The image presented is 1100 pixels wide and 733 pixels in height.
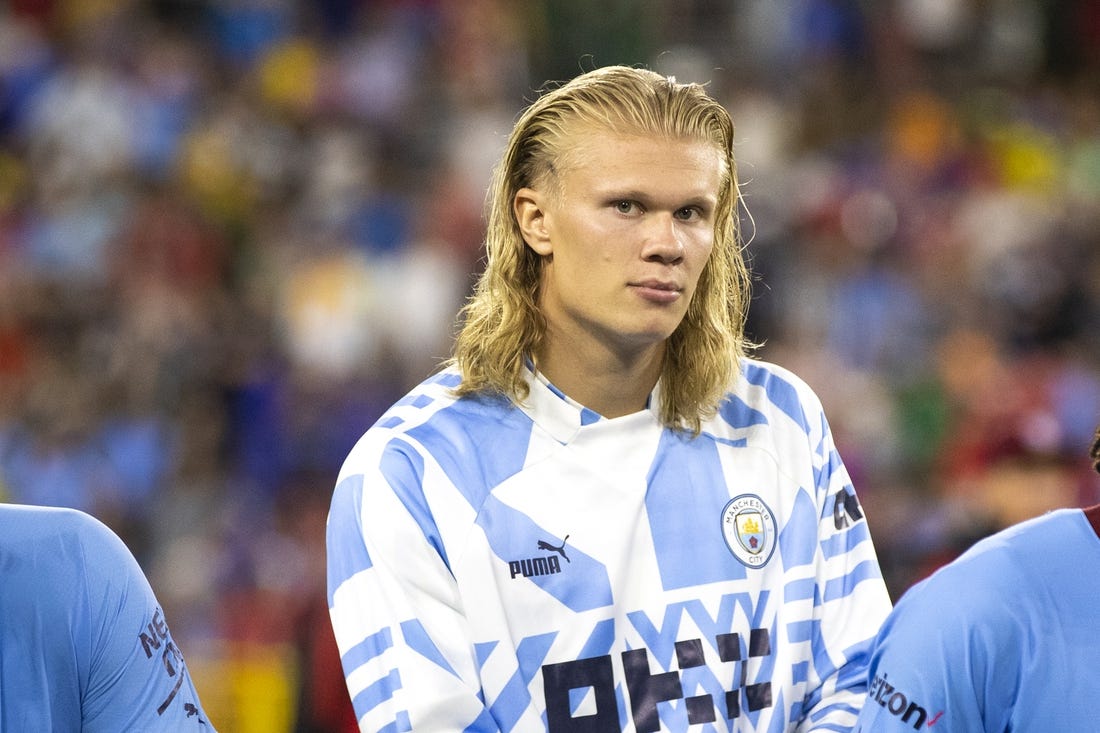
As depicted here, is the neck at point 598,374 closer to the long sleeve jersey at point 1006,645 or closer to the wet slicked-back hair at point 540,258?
the wet slicked-back hair at point 540,258

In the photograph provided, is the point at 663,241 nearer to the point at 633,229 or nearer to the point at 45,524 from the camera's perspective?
the point at 633,229

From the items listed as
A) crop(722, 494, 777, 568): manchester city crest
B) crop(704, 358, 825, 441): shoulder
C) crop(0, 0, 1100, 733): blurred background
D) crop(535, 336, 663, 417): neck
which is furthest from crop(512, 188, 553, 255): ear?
crop(0, 0, 1100, 733): blurred background

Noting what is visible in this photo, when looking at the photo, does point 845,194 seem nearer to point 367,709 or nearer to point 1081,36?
point 1081,36

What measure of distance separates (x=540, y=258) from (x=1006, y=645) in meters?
1.32

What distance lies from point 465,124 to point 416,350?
2.11 metres

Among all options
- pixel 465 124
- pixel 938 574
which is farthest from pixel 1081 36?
pixel 938 574

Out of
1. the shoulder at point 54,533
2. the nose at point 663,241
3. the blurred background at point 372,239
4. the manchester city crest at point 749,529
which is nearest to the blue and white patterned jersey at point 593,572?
the manchester city crest at point 749,529

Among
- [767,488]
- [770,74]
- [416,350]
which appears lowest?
[416,350]

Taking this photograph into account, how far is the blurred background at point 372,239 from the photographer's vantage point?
25.7 ft

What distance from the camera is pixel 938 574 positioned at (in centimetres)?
261

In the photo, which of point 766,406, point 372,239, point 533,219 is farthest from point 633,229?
point 372,239

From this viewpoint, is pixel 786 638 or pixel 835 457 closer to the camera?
pixel 786 638

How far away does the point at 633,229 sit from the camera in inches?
122

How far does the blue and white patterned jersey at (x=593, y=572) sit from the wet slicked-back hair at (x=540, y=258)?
59 millimetres
